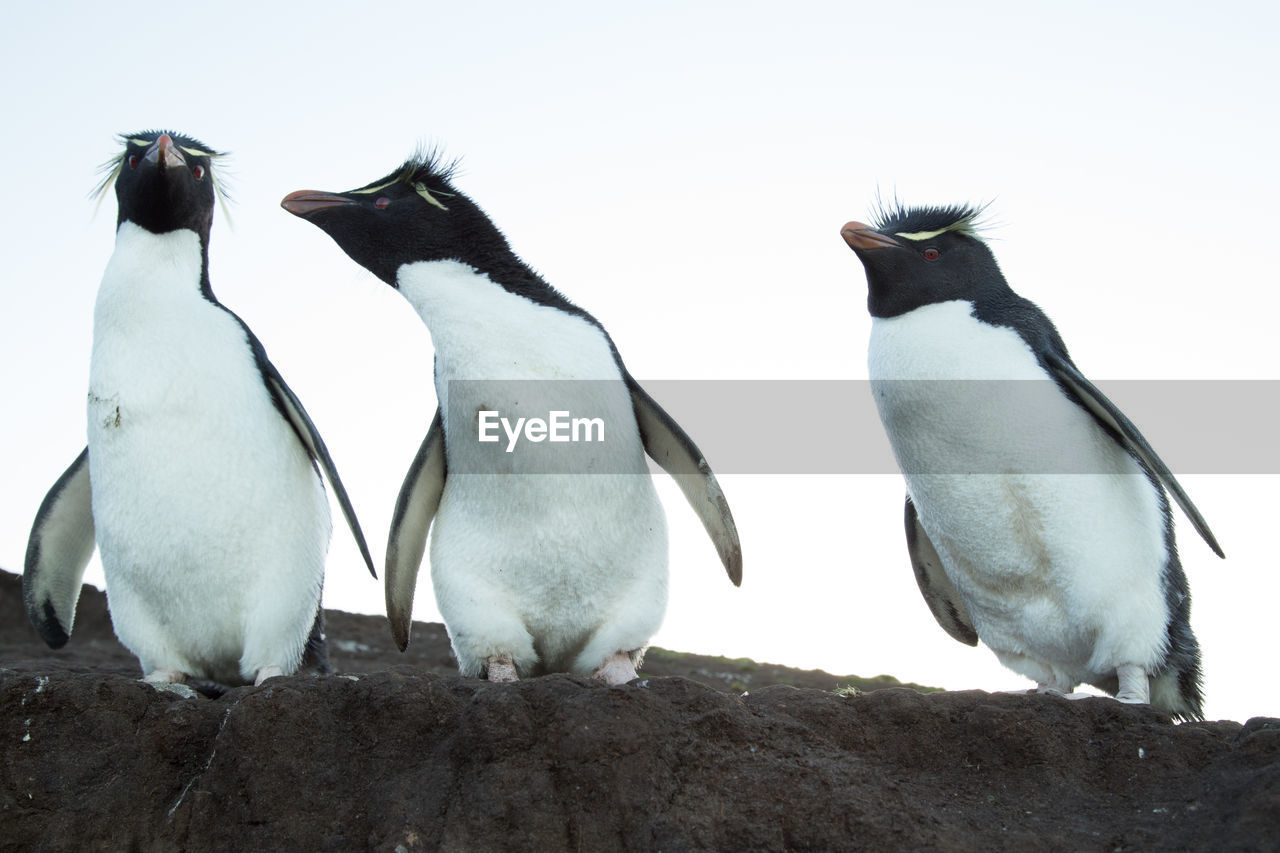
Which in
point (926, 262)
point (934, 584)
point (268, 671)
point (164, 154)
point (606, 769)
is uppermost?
point (926, 262)

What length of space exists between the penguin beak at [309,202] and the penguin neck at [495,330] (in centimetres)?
37

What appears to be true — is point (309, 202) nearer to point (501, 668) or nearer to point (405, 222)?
point (405, 222)

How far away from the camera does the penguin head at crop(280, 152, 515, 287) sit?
4.08 meters

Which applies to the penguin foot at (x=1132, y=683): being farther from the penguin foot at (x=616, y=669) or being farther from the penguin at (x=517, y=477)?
the penguin foot at (x=616, y=669)

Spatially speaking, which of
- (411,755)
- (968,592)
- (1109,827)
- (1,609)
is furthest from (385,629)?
(1109,827)

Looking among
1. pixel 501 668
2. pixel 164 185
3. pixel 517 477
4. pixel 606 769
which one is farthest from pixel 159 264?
pixel 606 769

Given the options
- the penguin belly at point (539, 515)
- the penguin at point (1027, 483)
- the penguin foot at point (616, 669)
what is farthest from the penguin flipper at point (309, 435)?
the penguin at point (1027, 483)

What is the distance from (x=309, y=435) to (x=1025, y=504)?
2525 mm

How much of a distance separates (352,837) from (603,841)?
0.57m

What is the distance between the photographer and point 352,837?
8.30 feet

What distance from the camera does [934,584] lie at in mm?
4801

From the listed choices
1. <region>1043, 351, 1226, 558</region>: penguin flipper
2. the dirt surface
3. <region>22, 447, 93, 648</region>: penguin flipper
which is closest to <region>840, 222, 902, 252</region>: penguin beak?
<region>1043, 351, 1226, 558</region>: penguin flipper

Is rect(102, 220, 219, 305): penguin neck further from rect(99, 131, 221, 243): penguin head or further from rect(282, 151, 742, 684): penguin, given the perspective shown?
rect(282, 151, 742, 684): penguin

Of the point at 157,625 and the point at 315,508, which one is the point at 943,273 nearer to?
Answer: the point at 315,508
